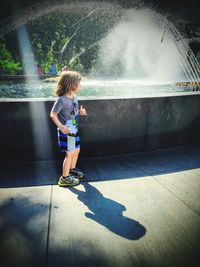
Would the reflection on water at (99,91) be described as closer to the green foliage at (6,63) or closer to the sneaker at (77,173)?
the sneaker at (77,173)

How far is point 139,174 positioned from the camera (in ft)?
12.8

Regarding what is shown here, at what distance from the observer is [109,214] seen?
284 cm

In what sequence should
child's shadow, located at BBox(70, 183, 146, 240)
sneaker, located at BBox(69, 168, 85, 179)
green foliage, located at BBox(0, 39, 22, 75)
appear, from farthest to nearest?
1. green foliage, located at BBox(0, 39, 22, 75)
2. sneaker, located at BBox(69, 168, 85, 179)
3. child's shadow, located at BBox(70, 183, 146, 240)

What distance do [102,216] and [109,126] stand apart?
6.84ft

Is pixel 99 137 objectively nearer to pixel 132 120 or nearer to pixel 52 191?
pixel 132 120

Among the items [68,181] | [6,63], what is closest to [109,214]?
[68,181]

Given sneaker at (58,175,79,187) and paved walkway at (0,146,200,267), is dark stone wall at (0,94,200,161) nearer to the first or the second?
paved walkway at (0,146,200,267)

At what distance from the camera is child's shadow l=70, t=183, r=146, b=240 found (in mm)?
2557

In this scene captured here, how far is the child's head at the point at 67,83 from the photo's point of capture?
316cm

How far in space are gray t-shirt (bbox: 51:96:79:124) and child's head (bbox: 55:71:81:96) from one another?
99 millimetres

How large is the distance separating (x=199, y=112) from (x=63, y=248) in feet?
14.1

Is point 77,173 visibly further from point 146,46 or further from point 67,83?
point 146,46

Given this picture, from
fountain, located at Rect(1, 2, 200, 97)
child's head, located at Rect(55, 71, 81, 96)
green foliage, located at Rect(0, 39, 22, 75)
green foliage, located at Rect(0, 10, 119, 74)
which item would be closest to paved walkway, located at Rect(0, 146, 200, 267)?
child's head, located at Rect(55, 71, 81, 96)

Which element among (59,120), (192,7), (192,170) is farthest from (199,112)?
(192,7)
